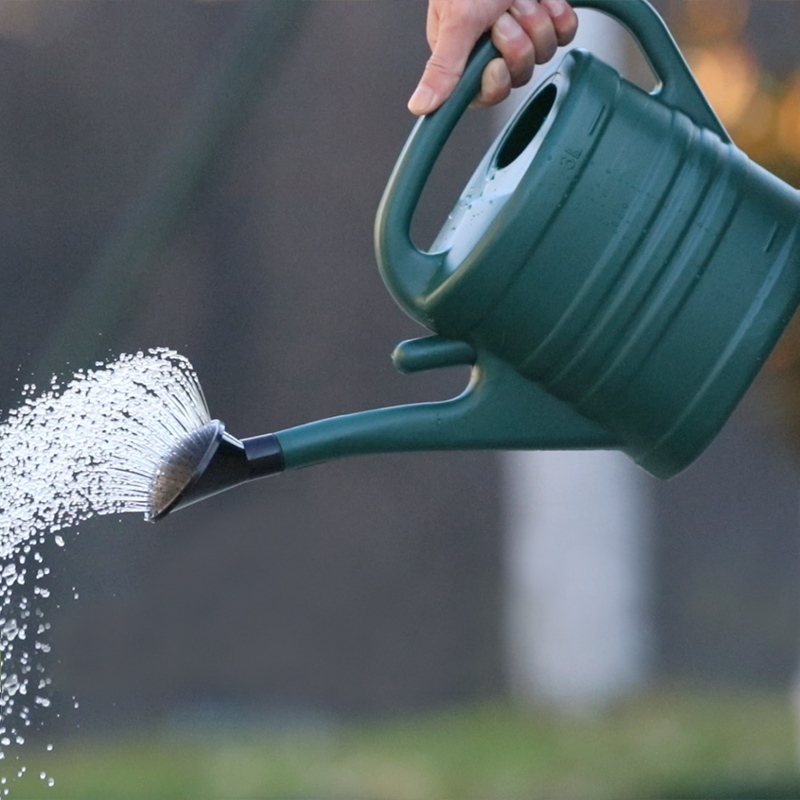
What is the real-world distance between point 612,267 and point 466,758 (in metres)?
3.03

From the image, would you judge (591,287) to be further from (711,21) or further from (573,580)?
(573,580)

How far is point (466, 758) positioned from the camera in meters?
3.96

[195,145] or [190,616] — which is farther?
[190,616]

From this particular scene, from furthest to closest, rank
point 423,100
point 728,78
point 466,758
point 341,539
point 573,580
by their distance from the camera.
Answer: point 573,580, point 341,539, point 466,758, point 728,78, point 423,100

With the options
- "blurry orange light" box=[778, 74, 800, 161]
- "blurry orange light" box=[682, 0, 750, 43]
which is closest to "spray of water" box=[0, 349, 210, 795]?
"blurry orange light" box=[778, 74, 800, 161]

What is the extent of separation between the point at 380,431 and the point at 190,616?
338 cm

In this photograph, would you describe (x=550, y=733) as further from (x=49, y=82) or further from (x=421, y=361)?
(x=421, y=361)

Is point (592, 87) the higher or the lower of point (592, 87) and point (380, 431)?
the higher

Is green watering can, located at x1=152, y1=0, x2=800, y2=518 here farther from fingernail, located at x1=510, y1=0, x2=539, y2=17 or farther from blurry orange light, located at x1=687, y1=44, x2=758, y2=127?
blurry orange light, located at x1=687, y1=44, x2=758, y2=127

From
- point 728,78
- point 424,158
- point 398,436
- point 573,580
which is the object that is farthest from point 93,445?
point 573,580

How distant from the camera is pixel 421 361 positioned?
1154 millimetres

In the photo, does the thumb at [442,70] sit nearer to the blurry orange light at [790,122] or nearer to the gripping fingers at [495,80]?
the gripping fingers at [495,80]

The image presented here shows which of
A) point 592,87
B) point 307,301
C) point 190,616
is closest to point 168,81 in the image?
point 307,301

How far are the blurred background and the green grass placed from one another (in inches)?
0.6
